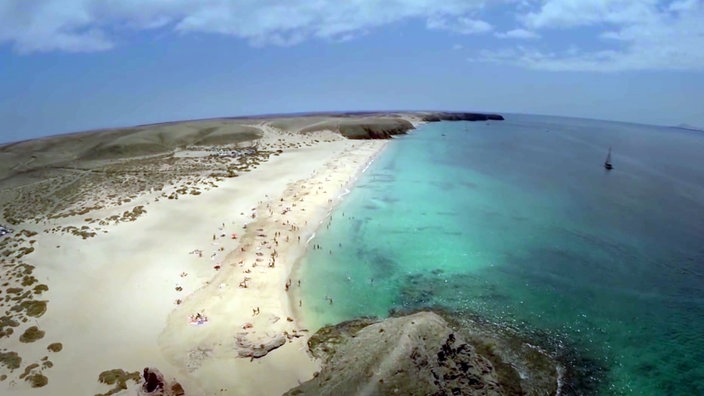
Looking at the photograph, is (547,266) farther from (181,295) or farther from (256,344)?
(181,295)

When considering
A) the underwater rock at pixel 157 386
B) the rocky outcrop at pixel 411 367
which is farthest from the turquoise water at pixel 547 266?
the underwater rock at pixel 157 386

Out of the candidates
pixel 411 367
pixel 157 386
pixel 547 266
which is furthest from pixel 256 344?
pixel 547 266

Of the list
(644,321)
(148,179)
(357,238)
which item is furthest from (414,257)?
(148,179)

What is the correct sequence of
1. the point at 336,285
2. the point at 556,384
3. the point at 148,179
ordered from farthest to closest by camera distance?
the point at 148,179 → the point at 336,285 → the point at 556,384

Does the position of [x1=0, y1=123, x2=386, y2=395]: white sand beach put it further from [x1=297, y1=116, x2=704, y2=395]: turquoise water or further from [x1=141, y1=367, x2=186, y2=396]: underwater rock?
[x1=297, y1=116, x2=704, y2=395]: turquoise water

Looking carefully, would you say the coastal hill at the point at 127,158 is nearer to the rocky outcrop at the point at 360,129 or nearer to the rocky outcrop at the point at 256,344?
the rocky outcrop at the point at 360,129

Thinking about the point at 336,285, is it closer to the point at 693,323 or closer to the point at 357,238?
the point at 357,238

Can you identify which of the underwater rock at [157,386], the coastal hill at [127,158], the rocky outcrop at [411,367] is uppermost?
the coastal hill at [127,158]
